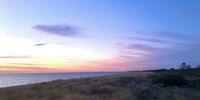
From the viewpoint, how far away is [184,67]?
75.8 meters

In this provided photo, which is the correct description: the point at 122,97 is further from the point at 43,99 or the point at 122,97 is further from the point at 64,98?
the point at 43,99

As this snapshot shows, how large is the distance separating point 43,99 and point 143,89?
8225 mm

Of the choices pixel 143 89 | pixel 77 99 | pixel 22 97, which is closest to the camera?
pixel 77 99

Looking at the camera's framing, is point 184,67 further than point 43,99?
Yes

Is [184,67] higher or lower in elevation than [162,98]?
higher

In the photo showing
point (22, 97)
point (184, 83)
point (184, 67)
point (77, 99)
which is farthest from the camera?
point (184, 67)

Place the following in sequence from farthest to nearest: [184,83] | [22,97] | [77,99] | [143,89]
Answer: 1. [184,83]
2. [143,89]
3. [22,97]
4. [77,99]

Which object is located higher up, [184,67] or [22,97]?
[184,67]

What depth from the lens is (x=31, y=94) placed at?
26.5 meters

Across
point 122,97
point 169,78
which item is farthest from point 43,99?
point 169,78

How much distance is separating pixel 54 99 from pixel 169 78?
15258 millimetres

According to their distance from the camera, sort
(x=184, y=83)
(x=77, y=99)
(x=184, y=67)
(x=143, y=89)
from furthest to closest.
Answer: (x=184, y=67) < (x=184, y=83) < (x=143, y=89) < (x=77, y=99)

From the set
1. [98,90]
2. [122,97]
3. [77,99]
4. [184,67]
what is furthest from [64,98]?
[184,67]

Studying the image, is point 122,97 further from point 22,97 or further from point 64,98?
point 22,97
